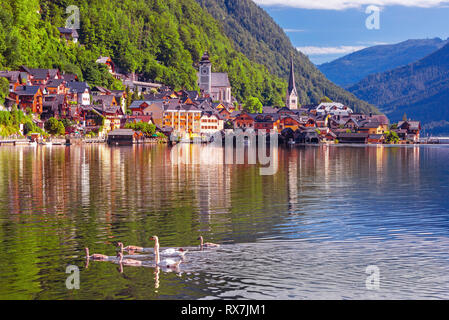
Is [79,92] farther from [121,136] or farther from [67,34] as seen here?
[67,34]

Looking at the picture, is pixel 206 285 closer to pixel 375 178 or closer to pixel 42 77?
pixel 375 178

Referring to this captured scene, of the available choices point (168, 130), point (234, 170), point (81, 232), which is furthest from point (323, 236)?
point (168, 130)

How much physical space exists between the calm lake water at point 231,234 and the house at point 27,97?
79.9m

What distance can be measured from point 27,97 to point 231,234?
4490 inches

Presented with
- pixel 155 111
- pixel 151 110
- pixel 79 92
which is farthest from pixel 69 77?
pixel 155 111

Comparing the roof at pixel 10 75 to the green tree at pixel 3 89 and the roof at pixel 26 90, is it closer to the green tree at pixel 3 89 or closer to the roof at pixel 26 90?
the roof at pixel 26 90

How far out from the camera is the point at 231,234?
30.0 metres

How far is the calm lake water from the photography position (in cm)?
2147

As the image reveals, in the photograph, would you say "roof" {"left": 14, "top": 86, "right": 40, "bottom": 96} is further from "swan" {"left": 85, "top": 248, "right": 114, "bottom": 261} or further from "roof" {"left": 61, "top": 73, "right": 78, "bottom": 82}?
"swan" {"left": 85, "top": 248, "right": 114, "bottom": 261}

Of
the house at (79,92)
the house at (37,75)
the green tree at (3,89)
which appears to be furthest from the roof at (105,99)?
the green tree at (3,89)

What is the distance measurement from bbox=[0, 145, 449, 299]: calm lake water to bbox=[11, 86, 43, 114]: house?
79917mm

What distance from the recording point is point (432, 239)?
29.4 meters

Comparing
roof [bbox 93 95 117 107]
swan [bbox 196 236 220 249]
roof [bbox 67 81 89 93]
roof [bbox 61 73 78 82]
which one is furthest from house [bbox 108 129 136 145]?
swan [bbox 196 236 220 249]
